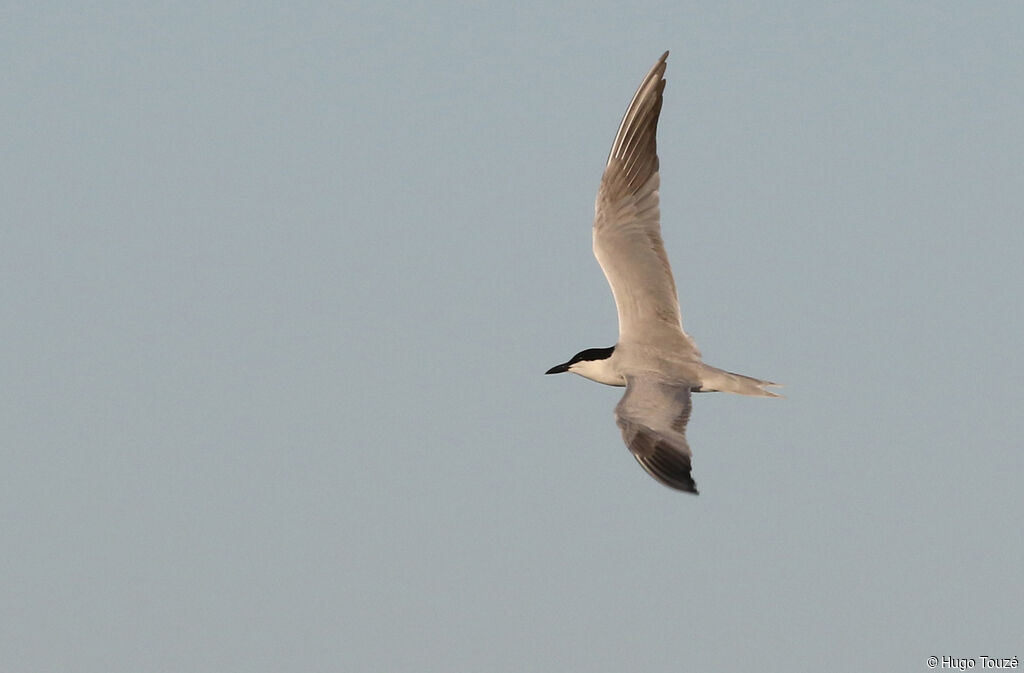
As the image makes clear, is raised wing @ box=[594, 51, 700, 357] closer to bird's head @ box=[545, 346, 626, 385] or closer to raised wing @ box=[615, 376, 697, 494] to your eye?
bird's head @ box=[545, 346, 626, 385]

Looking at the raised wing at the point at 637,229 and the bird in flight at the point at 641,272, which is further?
the raised wing at the point at 637,229

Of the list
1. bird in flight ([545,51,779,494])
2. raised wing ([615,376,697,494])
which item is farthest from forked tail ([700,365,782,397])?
raised wing ([615,376,697,494])

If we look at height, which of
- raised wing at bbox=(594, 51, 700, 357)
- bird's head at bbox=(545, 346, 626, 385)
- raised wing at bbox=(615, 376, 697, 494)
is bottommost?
raised wing at bbox=(615, 376, 697, 494)

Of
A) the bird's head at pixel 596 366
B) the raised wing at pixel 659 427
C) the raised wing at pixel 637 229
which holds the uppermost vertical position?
the raised wing at pixel 637 229

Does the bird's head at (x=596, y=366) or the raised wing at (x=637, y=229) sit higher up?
the raised wing at (x=637, y=229)

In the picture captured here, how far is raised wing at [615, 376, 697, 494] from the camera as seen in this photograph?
2206 centimetres

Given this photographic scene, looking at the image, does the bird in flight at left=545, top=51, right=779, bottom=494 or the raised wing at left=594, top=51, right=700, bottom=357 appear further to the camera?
the raised wing at left=594, top=51, right=700, bottom=357

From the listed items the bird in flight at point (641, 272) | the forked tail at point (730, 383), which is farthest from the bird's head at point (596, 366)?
the forked tail at point (730, 383)

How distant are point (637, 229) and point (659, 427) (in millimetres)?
4423

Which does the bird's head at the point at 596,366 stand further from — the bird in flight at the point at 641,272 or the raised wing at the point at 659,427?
the raised wing at the point at 659,427

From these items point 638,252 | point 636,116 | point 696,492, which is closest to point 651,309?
point 638,252

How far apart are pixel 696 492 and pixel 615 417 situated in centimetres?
249

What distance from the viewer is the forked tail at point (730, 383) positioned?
85.1 feet

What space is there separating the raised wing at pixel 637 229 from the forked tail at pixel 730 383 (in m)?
0.55
